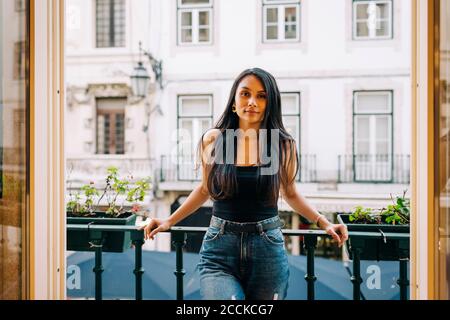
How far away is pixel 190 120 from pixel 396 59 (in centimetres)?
144

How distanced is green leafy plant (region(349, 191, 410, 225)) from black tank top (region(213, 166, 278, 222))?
0.66 m

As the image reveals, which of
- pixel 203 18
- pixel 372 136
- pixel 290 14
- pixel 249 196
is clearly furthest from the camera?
pixel 372 136

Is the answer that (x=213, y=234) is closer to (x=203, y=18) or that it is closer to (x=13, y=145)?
(x=13, y=145)

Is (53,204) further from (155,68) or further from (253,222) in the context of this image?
(155,68)

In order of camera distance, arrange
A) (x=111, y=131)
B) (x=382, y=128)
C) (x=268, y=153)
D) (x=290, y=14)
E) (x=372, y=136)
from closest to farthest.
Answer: (x=268, y=153), (x=290, y=14), (x=372, y=136), (x=382, y=128), (x=111, y=131)

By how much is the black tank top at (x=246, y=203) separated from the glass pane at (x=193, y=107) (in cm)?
140

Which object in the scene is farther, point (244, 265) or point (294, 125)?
point (294, 125)

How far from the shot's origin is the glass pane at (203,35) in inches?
100

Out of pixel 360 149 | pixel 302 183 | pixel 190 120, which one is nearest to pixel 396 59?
pixel 360 149

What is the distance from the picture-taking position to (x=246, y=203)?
1.25m

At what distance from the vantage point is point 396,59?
2.75 metres

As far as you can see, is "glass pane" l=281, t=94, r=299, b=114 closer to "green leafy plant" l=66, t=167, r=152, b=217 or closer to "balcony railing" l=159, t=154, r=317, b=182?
Result: "balcony railing" l=159, t=154, r=317, b=182

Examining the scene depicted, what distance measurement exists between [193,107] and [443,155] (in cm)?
179

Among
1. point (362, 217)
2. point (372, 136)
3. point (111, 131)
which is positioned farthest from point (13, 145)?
point (372, 136)
